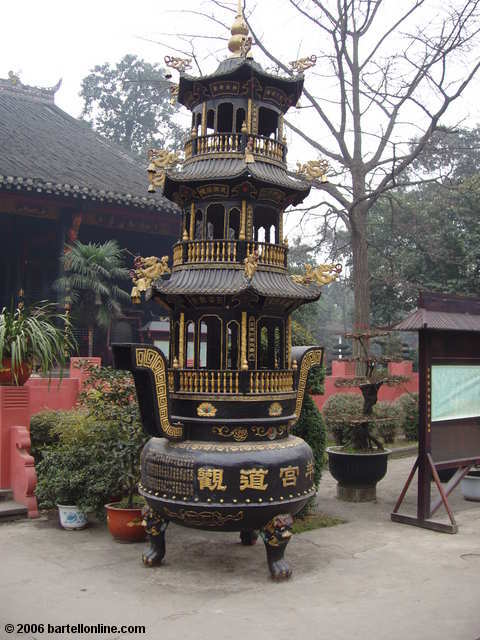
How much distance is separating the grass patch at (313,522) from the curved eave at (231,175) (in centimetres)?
523

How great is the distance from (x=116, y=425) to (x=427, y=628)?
570 cm

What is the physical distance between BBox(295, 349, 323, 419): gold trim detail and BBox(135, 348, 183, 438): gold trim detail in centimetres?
199

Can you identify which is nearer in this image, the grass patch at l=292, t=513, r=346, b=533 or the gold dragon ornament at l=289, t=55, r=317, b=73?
the gold dragon ornament at l=289, t=55, r=317, b=73

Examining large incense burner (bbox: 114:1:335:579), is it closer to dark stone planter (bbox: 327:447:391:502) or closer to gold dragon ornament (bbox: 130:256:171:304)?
gold dragon ornament (bbox: 130:256:171:304)

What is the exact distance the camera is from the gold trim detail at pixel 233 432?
845 cm

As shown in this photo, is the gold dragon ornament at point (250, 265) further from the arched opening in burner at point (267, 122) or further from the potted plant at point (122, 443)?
the potted plant at point (122, 443)

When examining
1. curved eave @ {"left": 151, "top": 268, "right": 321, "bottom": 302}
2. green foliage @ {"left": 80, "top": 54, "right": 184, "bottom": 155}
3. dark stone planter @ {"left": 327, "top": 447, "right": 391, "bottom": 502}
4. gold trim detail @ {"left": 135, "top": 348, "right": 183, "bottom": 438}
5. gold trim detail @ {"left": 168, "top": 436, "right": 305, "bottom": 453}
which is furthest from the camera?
green foliage @ {"left": 80, "top": 54, "right": 184, "bottom": 155}

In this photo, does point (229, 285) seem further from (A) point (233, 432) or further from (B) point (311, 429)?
(B) point (311, 429)

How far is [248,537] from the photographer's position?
9.65m

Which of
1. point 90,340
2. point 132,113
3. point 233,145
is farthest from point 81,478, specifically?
point 132,113

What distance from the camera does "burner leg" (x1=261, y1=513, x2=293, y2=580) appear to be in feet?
26.5

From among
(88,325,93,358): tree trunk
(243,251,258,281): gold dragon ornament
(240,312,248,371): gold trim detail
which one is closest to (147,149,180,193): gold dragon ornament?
(243,251,258,281): gold dragon ornament

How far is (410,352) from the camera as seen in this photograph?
101ft

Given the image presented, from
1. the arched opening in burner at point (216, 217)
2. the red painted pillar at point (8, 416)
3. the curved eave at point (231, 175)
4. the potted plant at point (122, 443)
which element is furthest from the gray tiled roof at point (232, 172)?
the red painted pillar at point (8, 416)
